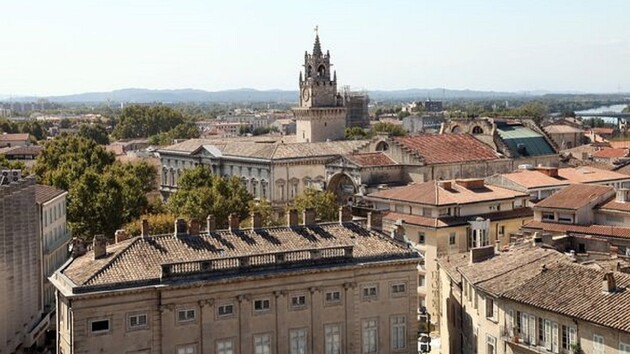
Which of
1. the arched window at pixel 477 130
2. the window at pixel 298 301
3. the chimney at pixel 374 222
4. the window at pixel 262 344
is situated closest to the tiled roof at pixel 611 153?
the arched window at pixel 477 130

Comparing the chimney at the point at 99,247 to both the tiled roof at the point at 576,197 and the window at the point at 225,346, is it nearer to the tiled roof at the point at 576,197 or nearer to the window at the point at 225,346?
the window at the point at 225,346

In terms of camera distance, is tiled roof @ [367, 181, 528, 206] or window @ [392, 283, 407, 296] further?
tiled roof @ [367, 181, 528, 206]

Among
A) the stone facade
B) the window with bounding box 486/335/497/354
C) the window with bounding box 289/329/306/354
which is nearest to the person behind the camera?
the window with bounding box 289/329/306/354

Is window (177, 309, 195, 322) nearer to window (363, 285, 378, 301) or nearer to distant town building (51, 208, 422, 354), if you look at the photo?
distant town building (51, 208, 422, 354)

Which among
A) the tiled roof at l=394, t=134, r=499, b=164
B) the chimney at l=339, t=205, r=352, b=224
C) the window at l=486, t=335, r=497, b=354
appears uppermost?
the tiled roof at l=394, t=134, r=499, b=164

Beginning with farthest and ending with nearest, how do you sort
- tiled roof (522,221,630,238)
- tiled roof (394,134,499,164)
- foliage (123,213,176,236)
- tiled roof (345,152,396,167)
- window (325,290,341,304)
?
tiled roof (394,134,499,164) < tiled roof (345,152,396,167) < foliage (123,213,176,236) < tiled roof (522,221,630,238) < window (325,290,341,304)

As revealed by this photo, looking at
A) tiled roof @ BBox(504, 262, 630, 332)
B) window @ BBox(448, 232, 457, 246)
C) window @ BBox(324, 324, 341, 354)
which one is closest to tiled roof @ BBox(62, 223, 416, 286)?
window @ BBox(324, 324, 341, 354)
